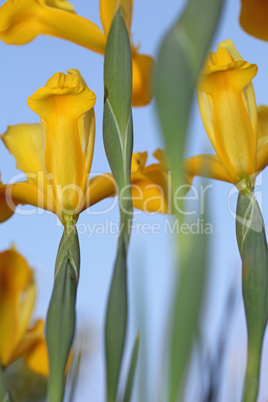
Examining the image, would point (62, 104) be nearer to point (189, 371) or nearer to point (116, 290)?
point (116, 290)

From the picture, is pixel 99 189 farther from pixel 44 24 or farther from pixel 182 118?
pixel 182 118

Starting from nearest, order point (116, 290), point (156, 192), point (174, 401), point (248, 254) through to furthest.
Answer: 1. point (174, 401)
2. point (116, 290)
3. point (248, 254)
4. point (156, 192)

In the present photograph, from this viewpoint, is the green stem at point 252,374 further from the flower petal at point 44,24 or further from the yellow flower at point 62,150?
the flower petal at point 44,24

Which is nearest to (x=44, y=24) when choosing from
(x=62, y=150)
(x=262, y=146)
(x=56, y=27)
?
(x=56, y=27)

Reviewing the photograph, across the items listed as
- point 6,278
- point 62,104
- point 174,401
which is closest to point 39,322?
point 6,278

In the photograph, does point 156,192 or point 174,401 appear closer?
point 174,401

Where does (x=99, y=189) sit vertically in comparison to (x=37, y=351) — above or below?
above
